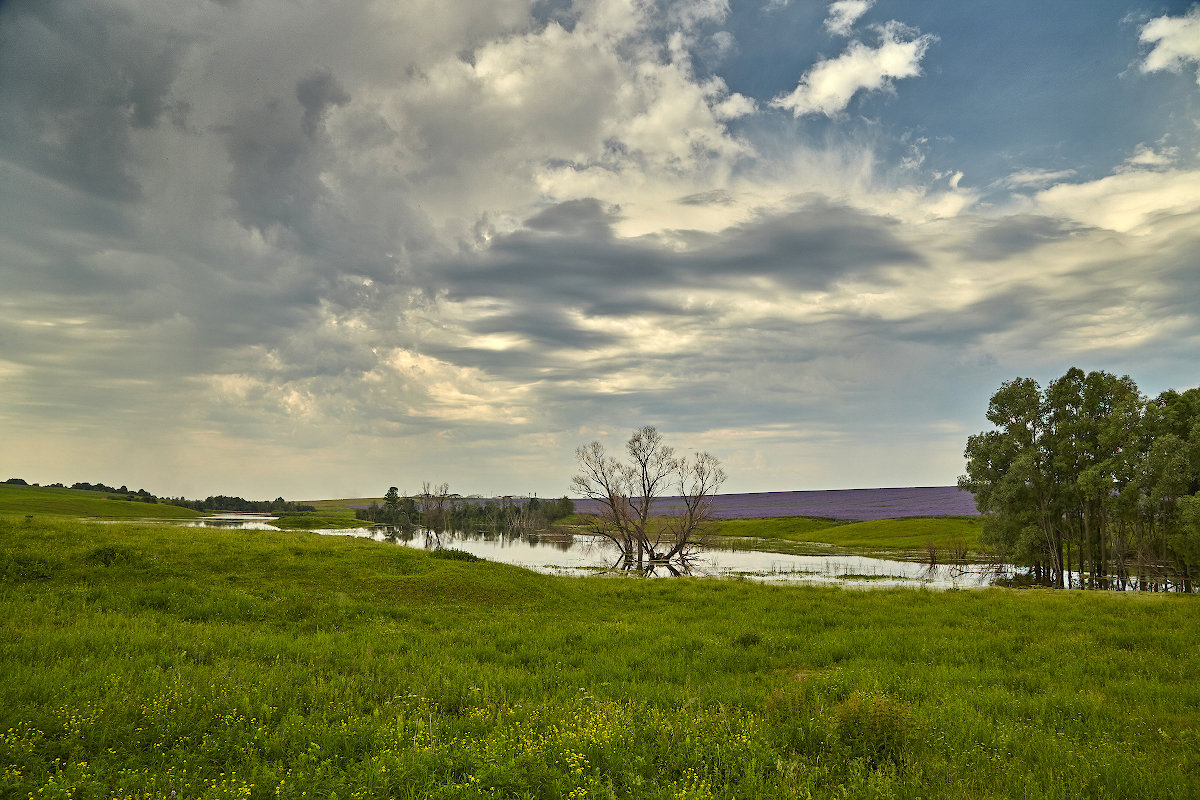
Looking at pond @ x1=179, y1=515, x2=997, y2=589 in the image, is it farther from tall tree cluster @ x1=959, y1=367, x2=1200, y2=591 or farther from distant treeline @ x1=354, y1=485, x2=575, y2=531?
distant treeline @ x1=354, y1=485, x2=575, y2=531

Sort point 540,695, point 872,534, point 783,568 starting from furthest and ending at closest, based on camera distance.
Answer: point 872,534
point 783,568
point 540,695

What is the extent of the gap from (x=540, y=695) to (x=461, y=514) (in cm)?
13988

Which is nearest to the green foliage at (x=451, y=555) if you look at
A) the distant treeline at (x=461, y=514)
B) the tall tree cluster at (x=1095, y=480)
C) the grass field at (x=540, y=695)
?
the grass field at (x=540, y=695)

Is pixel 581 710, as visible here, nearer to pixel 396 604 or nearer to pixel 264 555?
pixel 396 604

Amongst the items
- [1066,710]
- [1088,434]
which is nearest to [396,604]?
[1066,710]

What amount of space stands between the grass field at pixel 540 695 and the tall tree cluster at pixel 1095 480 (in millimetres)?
22996

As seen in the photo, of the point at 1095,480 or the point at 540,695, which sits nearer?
the point at 540,695

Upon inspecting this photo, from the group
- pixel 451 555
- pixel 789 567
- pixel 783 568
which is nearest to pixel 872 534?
pixel 789 567

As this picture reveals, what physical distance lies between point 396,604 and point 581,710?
39.8 ft

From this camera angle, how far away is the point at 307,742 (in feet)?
26.4

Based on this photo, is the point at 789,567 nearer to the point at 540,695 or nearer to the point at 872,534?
the point at 540,695

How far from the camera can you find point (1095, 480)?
131 feet

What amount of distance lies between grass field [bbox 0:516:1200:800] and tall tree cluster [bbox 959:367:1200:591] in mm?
22996

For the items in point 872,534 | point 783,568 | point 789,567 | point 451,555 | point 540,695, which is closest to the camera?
point 540,695
